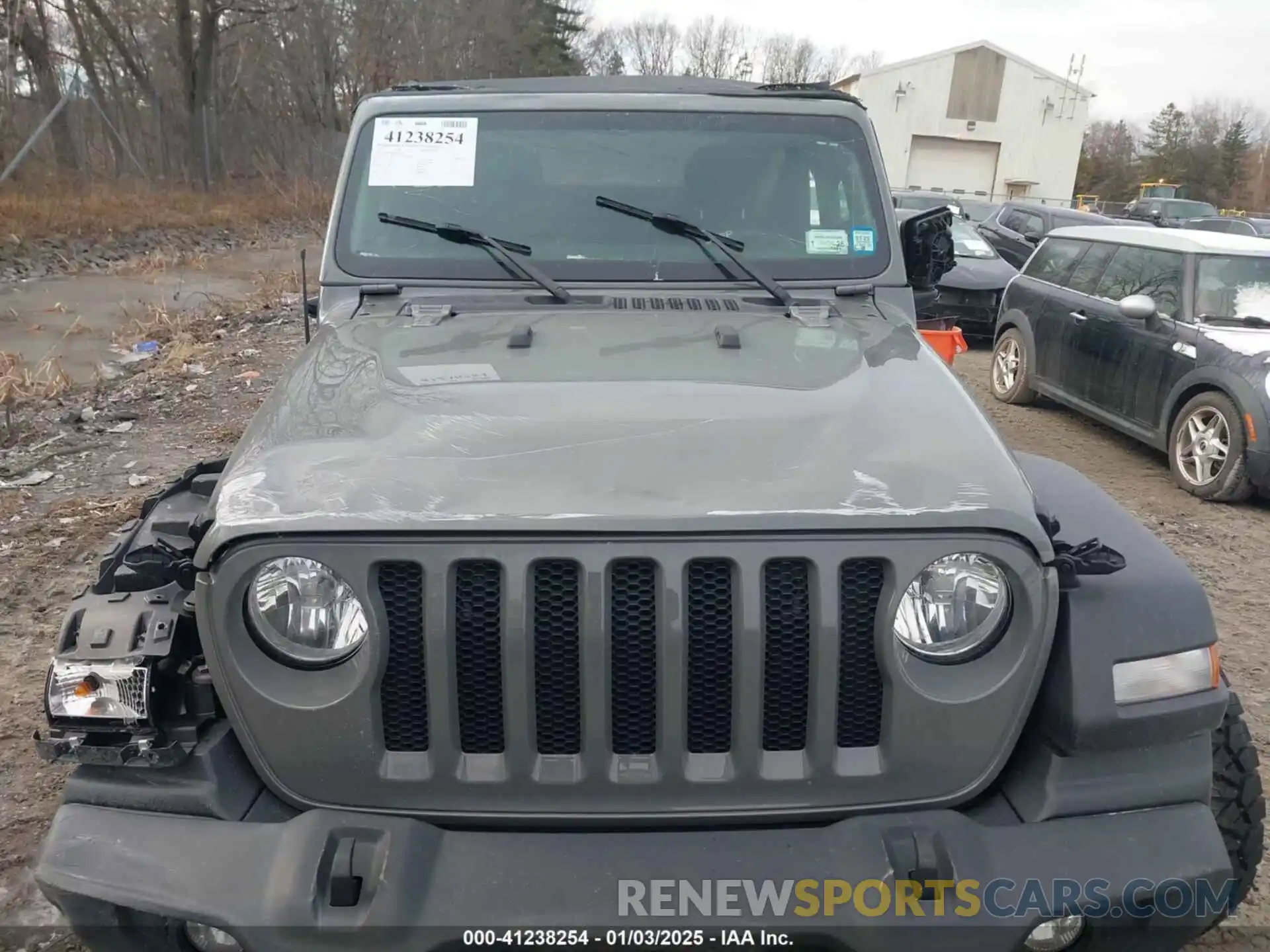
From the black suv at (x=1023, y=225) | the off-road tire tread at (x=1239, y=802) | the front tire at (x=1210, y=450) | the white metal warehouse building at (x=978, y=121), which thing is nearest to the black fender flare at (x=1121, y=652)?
the off-road tire tread at (x=1239, y=802)

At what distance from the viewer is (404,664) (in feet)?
5.89

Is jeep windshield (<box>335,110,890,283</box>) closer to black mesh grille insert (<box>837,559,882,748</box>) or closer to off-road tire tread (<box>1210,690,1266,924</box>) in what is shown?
black mesh grille insert (<box>837,559,882,748</box>)

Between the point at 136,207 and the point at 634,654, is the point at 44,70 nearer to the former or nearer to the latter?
the point at 136,207

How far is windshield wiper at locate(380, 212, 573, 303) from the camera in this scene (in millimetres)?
2908

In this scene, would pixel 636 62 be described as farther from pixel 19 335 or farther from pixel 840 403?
pixel 840 403

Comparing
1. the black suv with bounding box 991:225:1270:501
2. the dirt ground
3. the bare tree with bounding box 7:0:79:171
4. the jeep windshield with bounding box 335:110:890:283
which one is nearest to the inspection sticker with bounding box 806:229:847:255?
the jeep windshield with bounding box 335:110:890:283

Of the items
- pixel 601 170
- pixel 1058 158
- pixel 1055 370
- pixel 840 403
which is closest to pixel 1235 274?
pixel 1055 370

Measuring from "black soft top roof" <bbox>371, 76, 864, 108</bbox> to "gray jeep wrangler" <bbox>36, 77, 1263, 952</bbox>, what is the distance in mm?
1635

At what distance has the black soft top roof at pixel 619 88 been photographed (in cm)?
328

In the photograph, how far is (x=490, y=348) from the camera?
2494 millimetres

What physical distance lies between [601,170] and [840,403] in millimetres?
1360

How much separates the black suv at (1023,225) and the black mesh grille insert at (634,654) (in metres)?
13.9

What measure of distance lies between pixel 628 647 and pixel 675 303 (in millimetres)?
1359

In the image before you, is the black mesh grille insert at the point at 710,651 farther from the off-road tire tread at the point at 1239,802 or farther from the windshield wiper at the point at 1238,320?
the windshield wiper at the point at 1238,320
